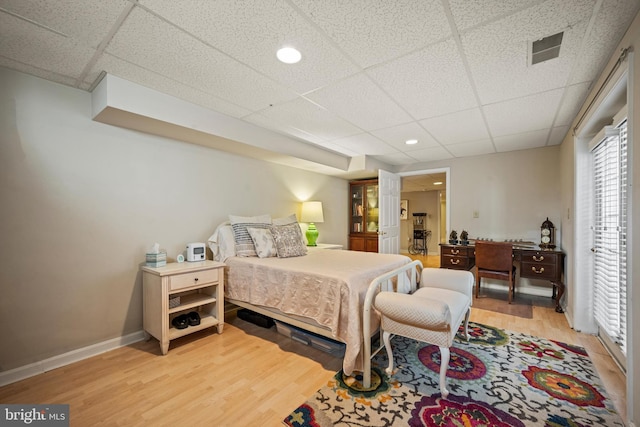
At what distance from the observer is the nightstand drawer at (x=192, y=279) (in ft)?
7.84

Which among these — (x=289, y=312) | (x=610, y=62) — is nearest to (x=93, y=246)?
(x=289, y=312)

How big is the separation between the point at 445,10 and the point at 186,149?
8.89ft

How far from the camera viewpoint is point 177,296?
2775 millimetres

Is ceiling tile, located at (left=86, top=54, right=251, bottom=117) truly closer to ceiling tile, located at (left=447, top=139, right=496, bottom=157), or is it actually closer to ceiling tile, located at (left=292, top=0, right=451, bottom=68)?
ceiling tile, located at (left=292, top=0, right=451, bottom=68)

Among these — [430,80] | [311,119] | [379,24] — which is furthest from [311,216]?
[379,24]

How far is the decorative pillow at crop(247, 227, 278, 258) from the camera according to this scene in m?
3.05

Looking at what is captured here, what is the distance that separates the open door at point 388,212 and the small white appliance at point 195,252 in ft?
9.55

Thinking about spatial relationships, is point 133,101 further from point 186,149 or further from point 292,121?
point 292,121

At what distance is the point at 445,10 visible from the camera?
1.40 meters

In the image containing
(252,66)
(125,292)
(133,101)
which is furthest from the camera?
(125,292)

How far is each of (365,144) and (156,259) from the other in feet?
9.75

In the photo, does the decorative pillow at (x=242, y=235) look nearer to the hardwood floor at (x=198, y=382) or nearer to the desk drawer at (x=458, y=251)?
the hardwood floor at (x=198, y=382)

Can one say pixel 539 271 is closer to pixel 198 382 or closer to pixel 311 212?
pixel 311 212

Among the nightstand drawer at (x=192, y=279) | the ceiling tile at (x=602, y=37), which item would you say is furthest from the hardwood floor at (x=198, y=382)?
the ceiling tile at (x=602, y=37)
